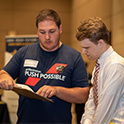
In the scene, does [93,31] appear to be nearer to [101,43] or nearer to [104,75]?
[101,43]

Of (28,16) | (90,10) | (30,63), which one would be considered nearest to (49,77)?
(30,63)

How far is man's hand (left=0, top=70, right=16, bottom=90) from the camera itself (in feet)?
5.45

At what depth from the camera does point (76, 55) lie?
1.91 meters

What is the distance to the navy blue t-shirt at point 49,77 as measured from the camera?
71.7 inches

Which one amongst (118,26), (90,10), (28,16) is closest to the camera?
(118,26)

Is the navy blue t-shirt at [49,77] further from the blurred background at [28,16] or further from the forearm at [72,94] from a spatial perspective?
the blurred background at [28,16]

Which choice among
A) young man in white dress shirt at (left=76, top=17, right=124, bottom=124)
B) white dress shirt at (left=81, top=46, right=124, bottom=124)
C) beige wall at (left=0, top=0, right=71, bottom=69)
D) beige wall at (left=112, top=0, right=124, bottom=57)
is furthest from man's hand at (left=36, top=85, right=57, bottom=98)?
beige wall at (left=0, top=0, right=71, bottom=69)

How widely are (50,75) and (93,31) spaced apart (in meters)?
0.59

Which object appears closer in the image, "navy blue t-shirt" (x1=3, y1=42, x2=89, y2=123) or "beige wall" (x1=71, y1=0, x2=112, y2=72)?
"navy blue t-shirt" (x1=3, y1=42, x2=89, y2=123)

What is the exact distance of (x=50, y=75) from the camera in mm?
1839

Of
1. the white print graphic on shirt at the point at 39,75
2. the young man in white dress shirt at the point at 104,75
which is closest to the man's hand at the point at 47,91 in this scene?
the white print graphic on shirt at the point at 39,75

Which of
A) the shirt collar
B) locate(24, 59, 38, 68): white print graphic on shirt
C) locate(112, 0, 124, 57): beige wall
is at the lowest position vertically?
locate(24, 59, 38, 68): white print graphic on shirt

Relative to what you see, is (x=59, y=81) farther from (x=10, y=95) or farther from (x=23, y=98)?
(x=10, y=95)

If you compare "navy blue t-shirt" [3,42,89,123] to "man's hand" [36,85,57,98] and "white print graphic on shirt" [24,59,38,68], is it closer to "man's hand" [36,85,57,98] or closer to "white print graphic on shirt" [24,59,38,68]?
"white print graphic on shirt" [24,59,38,68]
